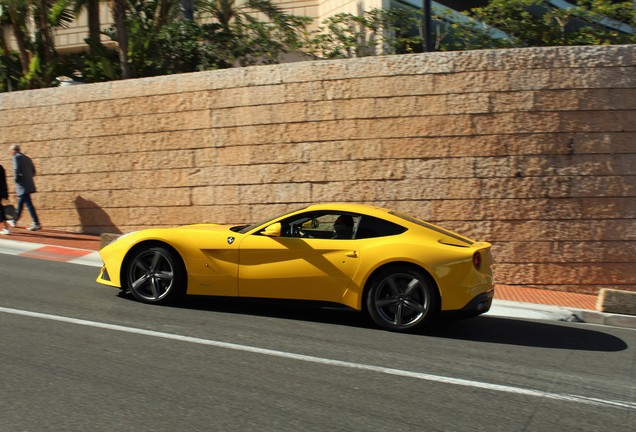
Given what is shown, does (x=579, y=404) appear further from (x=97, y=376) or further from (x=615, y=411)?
(x=97, y=376)

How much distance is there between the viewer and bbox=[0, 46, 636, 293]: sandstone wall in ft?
33.4

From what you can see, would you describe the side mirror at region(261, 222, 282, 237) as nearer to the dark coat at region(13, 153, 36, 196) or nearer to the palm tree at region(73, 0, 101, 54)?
the dark coat at region(13, 153, 36, 196)

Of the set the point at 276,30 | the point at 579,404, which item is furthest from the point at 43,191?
the point at 579,404

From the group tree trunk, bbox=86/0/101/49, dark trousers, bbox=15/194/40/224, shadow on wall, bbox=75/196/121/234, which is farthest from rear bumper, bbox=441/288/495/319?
tree trunk, bbox=86/0/101/49

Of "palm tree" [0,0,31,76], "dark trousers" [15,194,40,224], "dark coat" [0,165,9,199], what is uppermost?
"palm tree" [0,0,31,76]

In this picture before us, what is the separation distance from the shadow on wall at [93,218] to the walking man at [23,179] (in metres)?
0.79

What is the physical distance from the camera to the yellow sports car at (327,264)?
6.80 m

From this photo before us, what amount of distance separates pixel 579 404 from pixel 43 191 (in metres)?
11.0

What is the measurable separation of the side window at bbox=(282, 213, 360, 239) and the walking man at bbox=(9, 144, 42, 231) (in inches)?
274

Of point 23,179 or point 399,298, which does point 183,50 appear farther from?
point 399,298

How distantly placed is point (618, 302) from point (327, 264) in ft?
12.7

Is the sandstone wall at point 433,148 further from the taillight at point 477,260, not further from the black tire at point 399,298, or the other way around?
the black tire at point 399,298

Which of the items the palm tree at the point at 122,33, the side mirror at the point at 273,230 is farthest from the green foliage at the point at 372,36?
the side mirror at the point at 273,230

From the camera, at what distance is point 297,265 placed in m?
7.04
